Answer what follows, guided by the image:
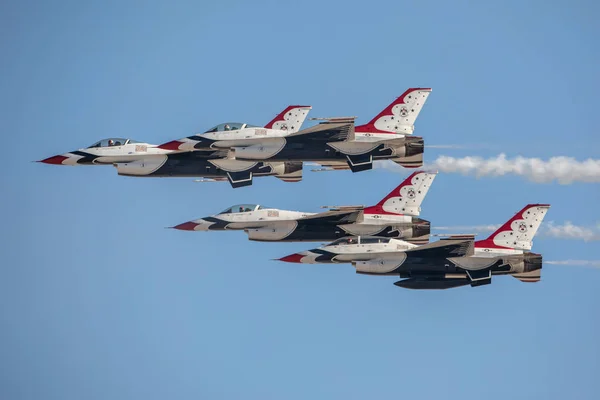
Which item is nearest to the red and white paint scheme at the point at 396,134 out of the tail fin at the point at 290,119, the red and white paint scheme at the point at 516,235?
the tail fin at the point at 290,119

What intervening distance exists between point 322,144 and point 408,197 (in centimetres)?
807

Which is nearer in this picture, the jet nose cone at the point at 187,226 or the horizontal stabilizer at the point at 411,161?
the horizontal stabilizer at the point at 411,161

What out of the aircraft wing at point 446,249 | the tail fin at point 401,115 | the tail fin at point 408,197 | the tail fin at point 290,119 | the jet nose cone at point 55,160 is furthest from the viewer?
the tail fin at point 408,197

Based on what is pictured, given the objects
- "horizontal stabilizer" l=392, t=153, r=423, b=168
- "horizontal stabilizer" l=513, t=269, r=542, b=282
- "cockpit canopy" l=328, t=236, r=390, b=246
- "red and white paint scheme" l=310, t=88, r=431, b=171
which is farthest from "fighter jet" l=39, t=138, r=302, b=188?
"horizontal stabilizer" l=513, t=269, r=542, b=282

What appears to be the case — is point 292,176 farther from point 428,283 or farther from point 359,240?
point 428,283

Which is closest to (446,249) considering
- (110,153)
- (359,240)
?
(359,240)

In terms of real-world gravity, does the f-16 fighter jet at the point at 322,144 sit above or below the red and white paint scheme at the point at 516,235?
above

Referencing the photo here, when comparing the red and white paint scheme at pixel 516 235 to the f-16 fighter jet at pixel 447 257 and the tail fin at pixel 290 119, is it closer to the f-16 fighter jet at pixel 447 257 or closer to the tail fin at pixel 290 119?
the f-16 fighter jet at pixel 447 257

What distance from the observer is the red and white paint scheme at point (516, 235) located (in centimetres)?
7412

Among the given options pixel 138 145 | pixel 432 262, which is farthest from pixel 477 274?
pixel 138 145

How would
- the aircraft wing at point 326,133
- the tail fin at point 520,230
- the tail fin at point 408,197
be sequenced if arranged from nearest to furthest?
the aircraft wing at point 326,133, the tail fin at point 520,230, the tail fin at point 408,197

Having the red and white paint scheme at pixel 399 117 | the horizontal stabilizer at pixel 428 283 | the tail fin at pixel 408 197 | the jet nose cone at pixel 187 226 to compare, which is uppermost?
the red and white paint scheme at pixel 399 117

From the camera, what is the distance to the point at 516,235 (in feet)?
246

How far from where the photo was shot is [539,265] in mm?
73188
